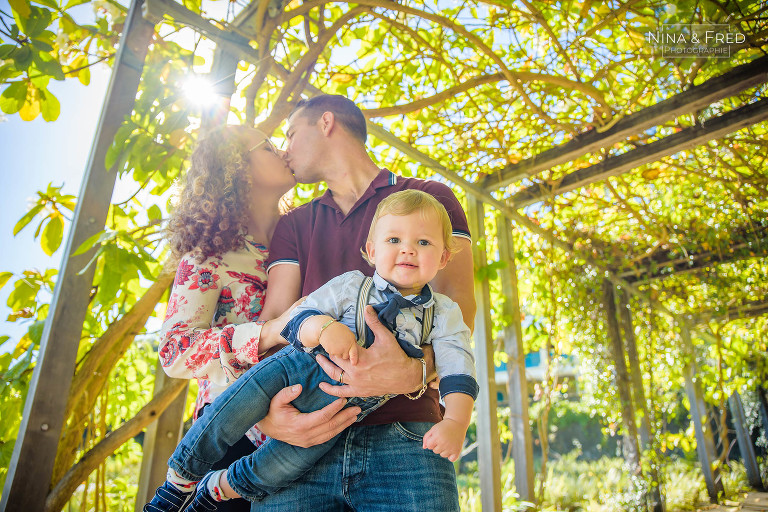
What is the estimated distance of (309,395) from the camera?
40.8 inches

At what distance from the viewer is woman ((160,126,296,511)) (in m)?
1.16

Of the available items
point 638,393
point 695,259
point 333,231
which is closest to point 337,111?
point 333,231

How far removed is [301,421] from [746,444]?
8.80 meters

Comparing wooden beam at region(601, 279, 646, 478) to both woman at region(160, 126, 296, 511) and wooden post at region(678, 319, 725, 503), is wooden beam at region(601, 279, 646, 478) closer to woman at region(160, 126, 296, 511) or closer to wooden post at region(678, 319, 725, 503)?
wooden post at region(678, 319, 725, 503)

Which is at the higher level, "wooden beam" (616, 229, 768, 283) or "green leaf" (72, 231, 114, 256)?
"wooden beam" (616, 229, 768, 283)

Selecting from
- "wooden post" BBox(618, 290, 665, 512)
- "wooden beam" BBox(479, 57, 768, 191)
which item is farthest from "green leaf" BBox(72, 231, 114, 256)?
"wooden post" BBox(618, 290, 665, 512)

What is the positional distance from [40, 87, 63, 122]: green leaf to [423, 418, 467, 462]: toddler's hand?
1.73 metres

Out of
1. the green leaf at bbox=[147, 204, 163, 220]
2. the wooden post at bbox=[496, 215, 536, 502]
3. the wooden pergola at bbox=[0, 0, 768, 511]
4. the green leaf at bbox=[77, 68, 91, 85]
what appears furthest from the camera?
the wooden post at bbox=[496, 215, 536, 502]

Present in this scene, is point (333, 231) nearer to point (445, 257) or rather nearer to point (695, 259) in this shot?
point (445, 257)

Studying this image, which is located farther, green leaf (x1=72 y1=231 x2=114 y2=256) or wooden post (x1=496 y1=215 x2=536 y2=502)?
wooden post (x1=496 y1=215 x2=536 y2=502)

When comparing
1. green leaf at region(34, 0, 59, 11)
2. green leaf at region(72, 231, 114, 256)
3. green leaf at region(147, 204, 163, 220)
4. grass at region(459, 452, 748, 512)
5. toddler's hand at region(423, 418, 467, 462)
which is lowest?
grass at region(459, 452, 748, 512)

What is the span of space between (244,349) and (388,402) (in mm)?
364

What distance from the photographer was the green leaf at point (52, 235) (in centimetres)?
160

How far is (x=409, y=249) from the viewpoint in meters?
1.08
